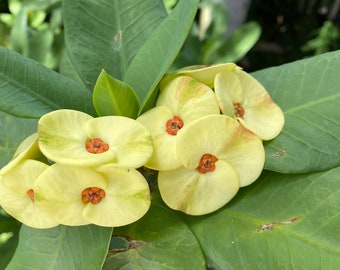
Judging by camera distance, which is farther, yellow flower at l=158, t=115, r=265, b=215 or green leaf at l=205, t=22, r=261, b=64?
green leaf at l=205, t=22, r=261, b=64

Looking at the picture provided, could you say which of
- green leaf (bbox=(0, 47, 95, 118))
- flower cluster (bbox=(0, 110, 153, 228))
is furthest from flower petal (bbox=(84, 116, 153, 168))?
green leaf (bbox=(0, 47, 95, 118))

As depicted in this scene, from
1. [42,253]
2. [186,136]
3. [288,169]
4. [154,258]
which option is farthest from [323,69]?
[42,253]

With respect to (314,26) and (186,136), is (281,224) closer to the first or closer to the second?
(186,136)

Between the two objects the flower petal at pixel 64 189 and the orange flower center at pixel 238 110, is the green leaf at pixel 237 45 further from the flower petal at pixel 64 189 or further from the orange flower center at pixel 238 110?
the flower petal at pixel 64 189

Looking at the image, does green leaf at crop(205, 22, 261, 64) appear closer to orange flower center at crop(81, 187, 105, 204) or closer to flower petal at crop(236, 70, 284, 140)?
flower petal at crop(236, 70, 284, 140)

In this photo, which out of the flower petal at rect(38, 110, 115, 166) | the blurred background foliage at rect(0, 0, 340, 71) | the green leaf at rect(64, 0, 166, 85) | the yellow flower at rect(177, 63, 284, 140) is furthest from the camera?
the blurred background foliage at rect(0, 0, 340, 71)

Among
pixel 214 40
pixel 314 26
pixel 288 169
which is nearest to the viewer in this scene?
pixel 288 169

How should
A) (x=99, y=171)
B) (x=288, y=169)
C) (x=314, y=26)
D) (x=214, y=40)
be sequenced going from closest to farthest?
(x=99, y=171) → (x=288, y=169) → (x=214, y=40) → (x=314, y=26)
